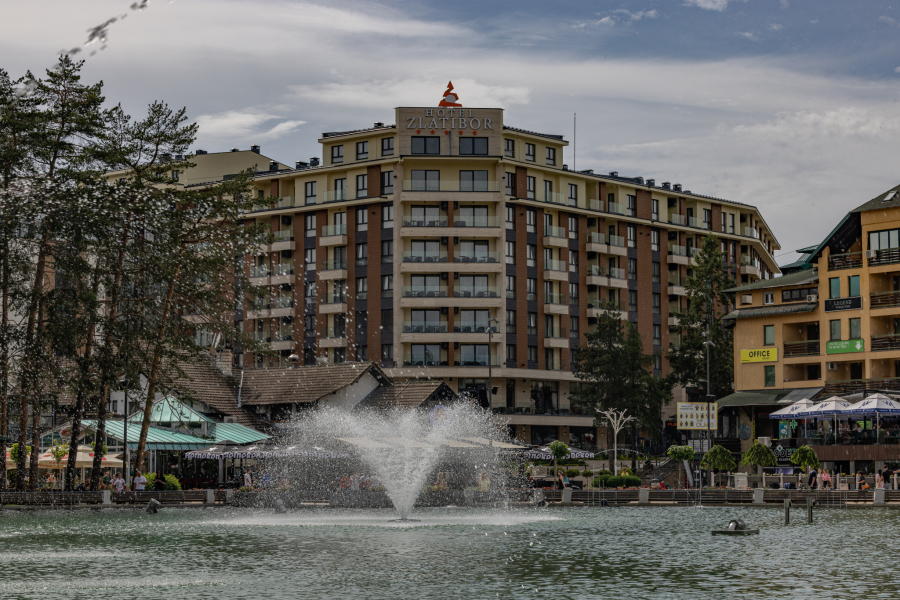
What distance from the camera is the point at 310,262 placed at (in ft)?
364

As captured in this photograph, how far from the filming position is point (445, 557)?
27.7m

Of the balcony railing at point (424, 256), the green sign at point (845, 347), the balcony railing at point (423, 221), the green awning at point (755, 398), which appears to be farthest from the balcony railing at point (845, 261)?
the balcony railing at point (423, 221)

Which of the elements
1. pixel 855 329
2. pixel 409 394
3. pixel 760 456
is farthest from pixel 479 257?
pixel 760 456

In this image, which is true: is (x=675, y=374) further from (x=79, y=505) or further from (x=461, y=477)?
(x=79, y=505)

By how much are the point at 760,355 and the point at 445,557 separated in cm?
6077

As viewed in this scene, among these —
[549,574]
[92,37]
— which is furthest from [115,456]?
[92,37]

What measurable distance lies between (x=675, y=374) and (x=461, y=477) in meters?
42.6

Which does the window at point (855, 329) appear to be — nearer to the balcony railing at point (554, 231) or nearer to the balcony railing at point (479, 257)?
the balcony railing at point (479, 257)

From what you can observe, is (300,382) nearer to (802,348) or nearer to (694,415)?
(694,415)

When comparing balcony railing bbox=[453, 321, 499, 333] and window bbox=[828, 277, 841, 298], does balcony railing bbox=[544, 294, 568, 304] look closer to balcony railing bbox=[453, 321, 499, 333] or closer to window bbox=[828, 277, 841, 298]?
balcony railing bbox=[453, 321, 499, 333]

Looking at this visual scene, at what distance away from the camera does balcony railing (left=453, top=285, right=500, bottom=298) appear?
106062 millimetres

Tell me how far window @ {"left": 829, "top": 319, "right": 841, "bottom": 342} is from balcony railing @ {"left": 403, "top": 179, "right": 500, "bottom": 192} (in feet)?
124

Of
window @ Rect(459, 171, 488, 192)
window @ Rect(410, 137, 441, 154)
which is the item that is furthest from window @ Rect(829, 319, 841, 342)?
window @ Rect(410, 137, 441, 154)

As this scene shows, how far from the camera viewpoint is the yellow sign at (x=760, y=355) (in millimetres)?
82875
